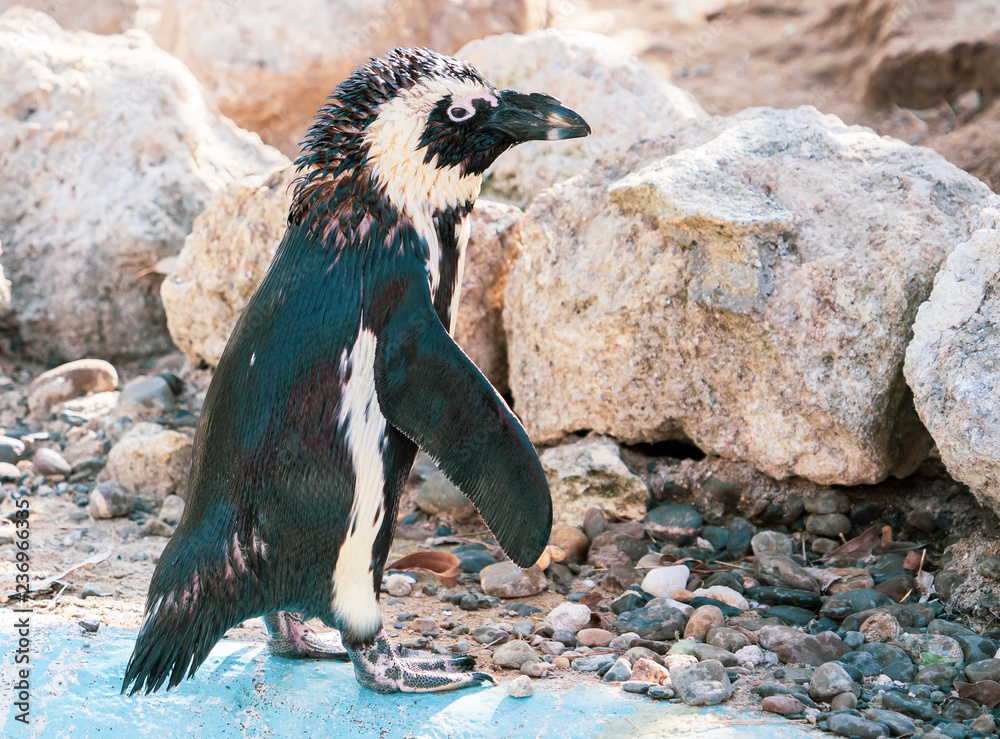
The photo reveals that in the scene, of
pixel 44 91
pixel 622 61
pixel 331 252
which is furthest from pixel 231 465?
pixel 44 91

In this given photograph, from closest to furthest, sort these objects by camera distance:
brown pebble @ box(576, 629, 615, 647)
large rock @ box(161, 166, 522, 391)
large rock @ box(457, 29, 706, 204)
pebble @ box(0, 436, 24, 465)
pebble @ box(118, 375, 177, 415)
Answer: brown pebble @ box(576, 629, 615, 647) → large rock @ box(161, 166, 522, 391) → pebble @ box(0, 436, 24, 465) → pebble @ box(118, 375, 177, 415) → large rock @ box(457, 29, 706, 204)

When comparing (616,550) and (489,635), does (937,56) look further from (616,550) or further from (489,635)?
(489,635)

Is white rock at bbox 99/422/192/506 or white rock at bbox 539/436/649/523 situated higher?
white rock at bbox 539/436/649/523

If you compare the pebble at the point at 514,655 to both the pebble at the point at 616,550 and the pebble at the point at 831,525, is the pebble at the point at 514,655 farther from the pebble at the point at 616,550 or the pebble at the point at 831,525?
the pebble at the point at 831,525

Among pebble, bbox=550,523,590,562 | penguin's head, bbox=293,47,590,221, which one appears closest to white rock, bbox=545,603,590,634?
pebble, bbox=550,523,590,562

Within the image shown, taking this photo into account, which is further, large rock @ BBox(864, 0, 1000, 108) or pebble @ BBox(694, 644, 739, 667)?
large rock @ BBox(864, 0, 1000, 108)

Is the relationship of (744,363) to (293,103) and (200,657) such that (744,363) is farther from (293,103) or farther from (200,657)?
(293,103)

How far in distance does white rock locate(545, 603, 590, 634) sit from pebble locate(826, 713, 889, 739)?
2.36 ft

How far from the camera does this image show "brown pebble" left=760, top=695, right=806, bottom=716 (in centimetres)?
200

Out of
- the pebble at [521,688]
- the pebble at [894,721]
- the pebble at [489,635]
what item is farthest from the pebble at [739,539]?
the pebble at [521,688]

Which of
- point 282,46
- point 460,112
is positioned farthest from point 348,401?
point 282,46

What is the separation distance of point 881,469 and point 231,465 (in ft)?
5.66

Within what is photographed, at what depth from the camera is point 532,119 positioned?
2039mm

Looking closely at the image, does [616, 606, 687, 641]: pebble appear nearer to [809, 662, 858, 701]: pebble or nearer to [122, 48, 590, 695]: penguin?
[809, 662, 858, 701]: pebble
